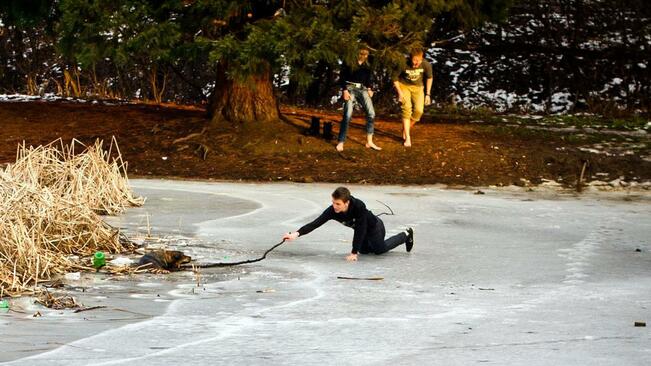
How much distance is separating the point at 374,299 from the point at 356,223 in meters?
2.15

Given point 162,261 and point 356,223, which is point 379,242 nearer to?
point 356,223

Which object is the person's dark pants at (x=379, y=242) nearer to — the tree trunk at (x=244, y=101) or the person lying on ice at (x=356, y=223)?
the person lying on ice at (x=356, y=223)

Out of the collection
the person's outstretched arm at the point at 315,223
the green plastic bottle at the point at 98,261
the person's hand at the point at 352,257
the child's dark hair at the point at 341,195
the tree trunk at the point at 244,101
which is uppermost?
the tree trunk at the point at 244,101

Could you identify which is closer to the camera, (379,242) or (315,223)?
(315,223)

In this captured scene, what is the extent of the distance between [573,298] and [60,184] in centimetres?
680

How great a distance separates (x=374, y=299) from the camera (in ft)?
35.2

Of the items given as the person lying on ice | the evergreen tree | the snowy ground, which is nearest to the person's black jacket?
the person lying on ice

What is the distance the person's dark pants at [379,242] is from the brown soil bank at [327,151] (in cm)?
778

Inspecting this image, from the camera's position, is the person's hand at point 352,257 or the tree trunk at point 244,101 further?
the tree trunk at point 244,101

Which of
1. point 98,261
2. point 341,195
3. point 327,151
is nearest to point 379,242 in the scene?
point 341,195

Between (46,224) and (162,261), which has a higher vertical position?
(46,224)

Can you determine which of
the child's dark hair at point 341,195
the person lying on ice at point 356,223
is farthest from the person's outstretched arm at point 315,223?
the child's dark hair at point 341,195

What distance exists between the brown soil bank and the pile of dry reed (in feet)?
19.6

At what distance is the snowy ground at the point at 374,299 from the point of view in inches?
342
